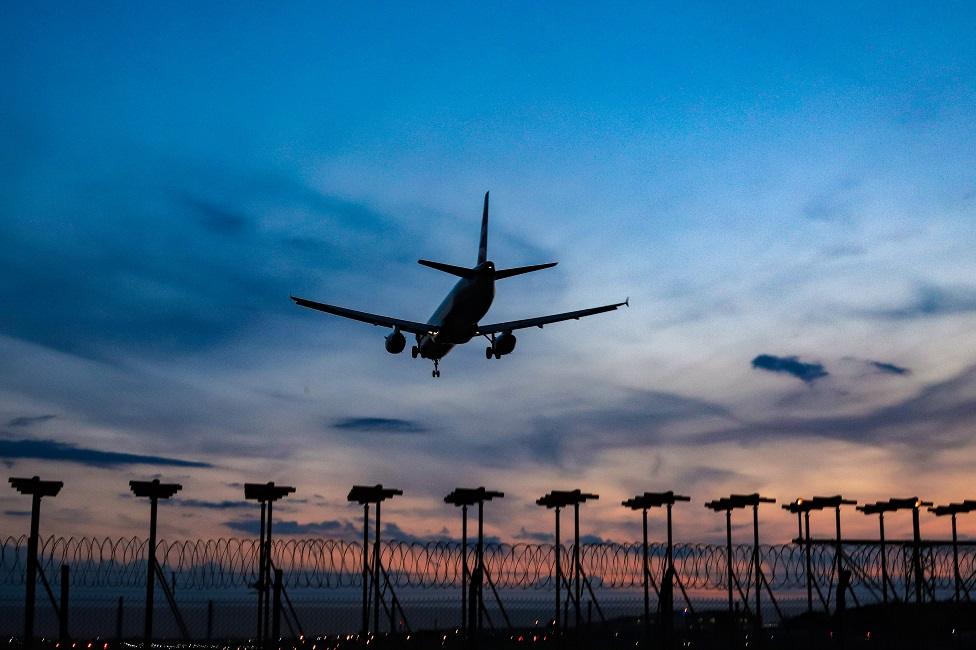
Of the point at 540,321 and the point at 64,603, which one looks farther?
the point at 540,321

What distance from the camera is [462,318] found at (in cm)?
5934

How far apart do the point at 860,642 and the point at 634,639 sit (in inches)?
382

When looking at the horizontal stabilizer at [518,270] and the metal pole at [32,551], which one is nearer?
the metal pole at [32,551]

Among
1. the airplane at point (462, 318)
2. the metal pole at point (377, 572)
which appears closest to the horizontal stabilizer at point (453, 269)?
the airplane at point (462, 318)

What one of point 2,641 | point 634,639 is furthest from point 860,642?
point 2,641

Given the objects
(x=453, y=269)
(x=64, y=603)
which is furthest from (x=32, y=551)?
(x=453, y=269)

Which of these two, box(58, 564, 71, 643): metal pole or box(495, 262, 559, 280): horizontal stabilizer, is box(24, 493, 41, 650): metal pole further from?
box(495, 262, 559, 280): horizontal stabilizer

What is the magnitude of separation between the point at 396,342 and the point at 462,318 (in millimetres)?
6451

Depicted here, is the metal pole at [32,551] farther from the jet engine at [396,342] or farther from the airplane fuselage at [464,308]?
the jet engine at [396,342]

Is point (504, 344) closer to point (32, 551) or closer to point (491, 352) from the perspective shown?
point (491, 352)

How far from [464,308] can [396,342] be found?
733 centimetres

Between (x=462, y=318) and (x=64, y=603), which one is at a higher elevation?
(x=462, y=318)

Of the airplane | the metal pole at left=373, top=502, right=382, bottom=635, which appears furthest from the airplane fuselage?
the metal pole at left=373, top=502, right=382, bottom=635

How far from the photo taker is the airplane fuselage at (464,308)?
5706 centimetres
